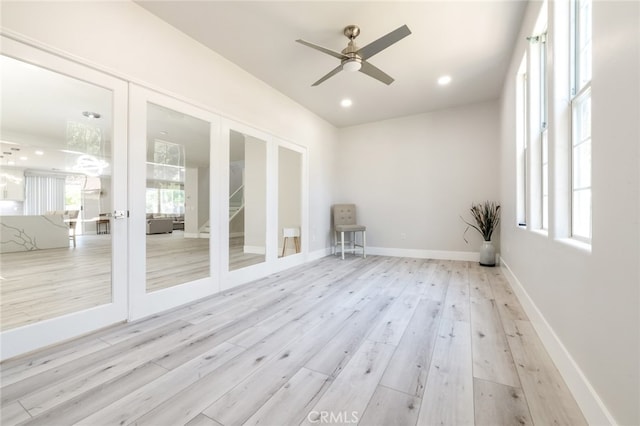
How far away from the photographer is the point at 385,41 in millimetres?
2336

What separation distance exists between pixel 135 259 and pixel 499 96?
563cm

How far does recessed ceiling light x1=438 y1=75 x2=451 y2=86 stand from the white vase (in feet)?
8.83

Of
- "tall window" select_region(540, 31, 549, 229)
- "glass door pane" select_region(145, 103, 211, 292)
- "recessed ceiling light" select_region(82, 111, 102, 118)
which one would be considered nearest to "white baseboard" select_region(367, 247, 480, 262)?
"tall window" select_region(540, 31, 549, 229)

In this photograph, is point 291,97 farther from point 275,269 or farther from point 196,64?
point 275,269

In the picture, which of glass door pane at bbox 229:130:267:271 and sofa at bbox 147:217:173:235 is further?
glass door pane at bbox 229:130:267:271

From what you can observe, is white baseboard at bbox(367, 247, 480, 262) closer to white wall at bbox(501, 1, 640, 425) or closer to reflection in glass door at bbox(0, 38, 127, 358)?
white wall at bbox(501, 1, 640, 425)

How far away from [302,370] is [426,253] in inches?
163

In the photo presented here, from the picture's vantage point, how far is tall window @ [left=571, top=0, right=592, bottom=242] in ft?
4.70

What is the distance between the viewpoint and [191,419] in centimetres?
114

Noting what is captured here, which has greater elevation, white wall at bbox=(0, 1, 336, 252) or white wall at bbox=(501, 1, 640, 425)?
white wall at bbox=(0, 1, 336, 252)

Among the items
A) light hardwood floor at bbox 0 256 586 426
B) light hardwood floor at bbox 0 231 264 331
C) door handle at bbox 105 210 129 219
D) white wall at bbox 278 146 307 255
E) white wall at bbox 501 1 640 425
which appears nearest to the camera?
white wall at bbox 501 1 640 425

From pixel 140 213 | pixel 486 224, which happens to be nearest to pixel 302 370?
pixel 140 213

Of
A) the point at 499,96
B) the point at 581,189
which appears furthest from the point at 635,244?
the point at 499,96

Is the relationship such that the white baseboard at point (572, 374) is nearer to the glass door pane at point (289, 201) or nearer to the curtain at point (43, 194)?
the glass door pane at point (289, 201)
